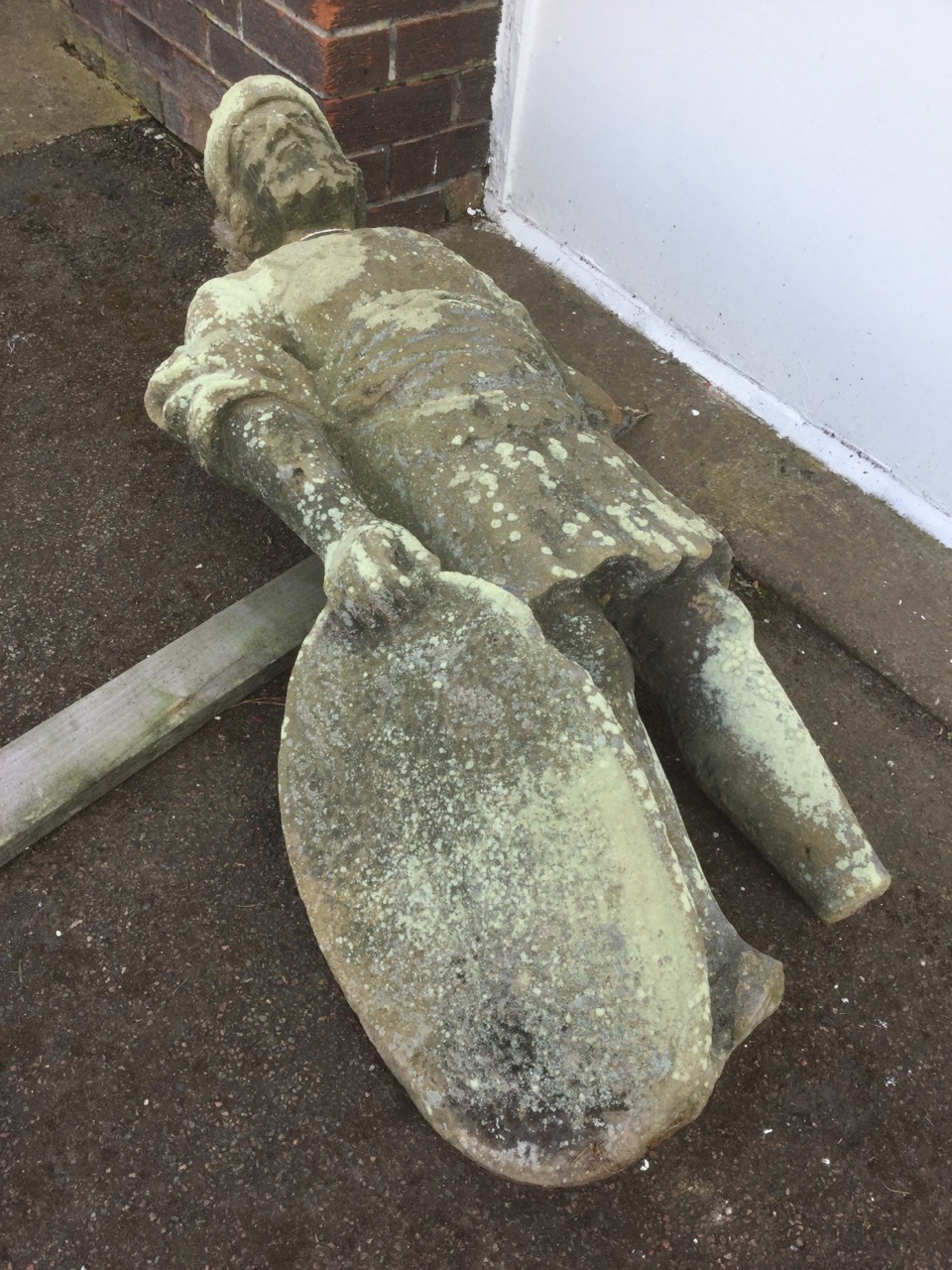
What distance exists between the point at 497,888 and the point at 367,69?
2.70 m

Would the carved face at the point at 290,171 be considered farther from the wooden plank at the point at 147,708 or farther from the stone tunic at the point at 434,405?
the wooden plank at the point at 147,708

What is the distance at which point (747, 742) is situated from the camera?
1894 millimetres

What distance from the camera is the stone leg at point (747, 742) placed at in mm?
1808

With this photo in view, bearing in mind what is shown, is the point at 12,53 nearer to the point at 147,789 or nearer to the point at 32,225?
the point at 32,225

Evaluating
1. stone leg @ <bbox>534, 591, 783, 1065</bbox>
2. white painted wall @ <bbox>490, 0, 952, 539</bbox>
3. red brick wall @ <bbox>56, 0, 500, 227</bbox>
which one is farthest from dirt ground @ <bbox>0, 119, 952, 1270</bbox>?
red brick wall @ <bbox>56, 0, 500, 227</bbox>

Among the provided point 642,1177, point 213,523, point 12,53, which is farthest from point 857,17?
point 12,53

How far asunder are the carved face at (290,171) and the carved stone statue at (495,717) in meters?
0.20

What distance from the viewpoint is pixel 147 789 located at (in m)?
2.11

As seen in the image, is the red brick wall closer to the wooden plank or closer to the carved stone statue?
the carved stone statue

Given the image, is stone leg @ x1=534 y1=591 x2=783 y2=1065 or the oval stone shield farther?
stone leg @ x1=534 y1=591 x2=783 y2=1065

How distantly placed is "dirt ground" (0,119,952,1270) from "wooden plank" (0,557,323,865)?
68 mm

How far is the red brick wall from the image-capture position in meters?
2.95

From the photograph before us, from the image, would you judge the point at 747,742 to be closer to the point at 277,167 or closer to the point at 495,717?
the point at 495,717

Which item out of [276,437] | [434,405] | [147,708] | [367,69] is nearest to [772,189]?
[367,69]
